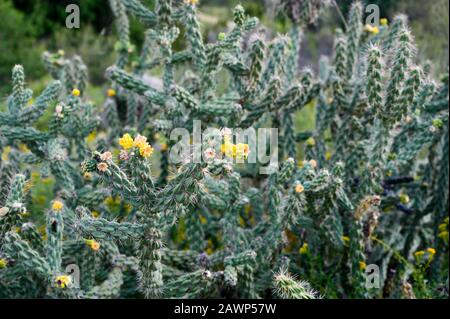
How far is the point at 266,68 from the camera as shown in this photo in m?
Result: 4.04

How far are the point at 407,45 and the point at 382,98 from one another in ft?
0.99

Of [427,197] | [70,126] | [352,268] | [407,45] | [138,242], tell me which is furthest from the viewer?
[427,197]

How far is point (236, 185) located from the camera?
3.67 m

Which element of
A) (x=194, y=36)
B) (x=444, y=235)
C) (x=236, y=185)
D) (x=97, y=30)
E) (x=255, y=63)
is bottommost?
(x=444, y=235)

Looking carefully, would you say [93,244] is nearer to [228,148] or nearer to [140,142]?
[140,142]

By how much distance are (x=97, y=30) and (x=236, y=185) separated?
31.0 feet

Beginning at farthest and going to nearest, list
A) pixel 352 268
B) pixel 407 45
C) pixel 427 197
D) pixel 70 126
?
pixel 427 197
pixel 70 126
pixel 352 268
pixel 407 45

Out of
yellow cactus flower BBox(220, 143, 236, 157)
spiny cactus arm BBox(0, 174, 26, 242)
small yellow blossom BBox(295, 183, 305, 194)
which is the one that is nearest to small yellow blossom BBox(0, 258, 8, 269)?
spiny cactus arm BBox(0, 174, 26, 242)

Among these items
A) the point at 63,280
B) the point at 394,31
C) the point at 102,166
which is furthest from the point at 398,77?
the point at 63,280

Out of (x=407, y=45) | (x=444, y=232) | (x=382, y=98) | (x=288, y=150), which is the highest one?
(x=407, y=45)

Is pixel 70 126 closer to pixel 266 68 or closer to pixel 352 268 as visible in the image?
pixel 266 68

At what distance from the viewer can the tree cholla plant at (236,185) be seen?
305cm

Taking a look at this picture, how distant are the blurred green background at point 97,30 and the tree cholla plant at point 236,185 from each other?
7.10 ft

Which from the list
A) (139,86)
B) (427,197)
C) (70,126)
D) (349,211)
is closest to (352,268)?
(349,211)
